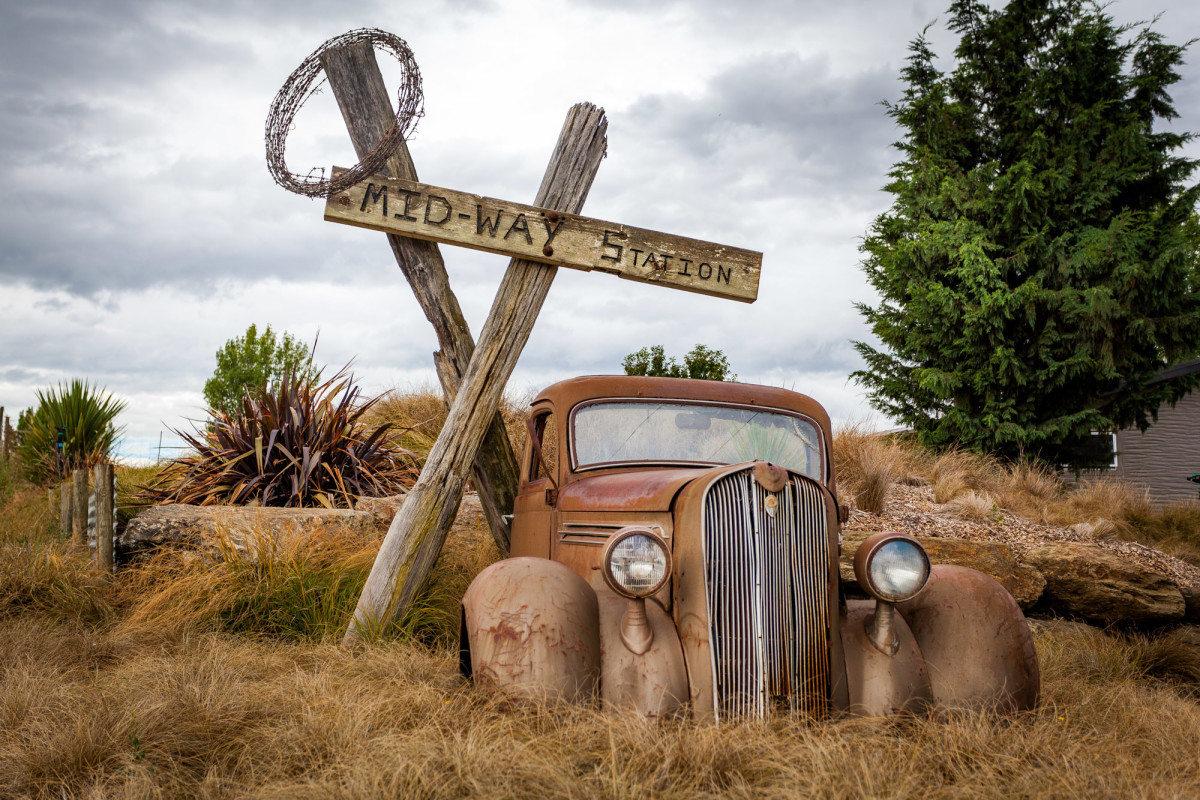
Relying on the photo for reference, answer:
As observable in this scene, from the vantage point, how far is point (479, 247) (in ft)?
15.8

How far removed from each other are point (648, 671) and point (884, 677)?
0.95 m

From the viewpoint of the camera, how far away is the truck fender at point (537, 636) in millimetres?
3018

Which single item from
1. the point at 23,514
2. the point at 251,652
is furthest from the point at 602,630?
the point at 23,514

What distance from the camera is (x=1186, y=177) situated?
15.8m

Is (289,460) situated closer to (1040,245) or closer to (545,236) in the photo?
(545,236)

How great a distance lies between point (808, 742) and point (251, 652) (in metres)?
3.09

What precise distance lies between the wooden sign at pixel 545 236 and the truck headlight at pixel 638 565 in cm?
235

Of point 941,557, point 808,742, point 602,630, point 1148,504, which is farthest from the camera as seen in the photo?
point 1148,504

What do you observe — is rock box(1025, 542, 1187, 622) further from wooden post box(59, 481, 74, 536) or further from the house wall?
the house wall

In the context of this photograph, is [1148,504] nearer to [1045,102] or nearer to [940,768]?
[1045,102]

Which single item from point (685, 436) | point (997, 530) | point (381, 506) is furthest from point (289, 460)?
point (997, 530)

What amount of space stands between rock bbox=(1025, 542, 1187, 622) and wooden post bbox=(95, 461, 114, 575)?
6.92 meters

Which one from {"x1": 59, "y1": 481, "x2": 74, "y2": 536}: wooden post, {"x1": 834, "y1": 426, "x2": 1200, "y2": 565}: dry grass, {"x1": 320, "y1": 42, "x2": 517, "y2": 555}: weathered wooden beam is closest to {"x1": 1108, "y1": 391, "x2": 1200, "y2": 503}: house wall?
{"x1": 834, "y1": 426, "x2": 1200, "y2": 565}: dry grass

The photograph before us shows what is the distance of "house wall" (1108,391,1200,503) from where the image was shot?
17719mm
